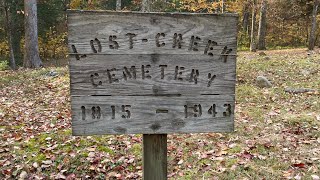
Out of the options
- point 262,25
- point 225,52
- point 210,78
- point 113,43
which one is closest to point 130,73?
point 113,43

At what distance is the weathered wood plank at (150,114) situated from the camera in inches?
93.3

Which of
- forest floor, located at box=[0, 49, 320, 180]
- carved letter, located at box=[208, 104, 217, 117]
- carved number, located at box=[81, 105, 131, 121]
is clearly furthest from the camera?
forest floor, located at box=[0, 49, 320, 180]

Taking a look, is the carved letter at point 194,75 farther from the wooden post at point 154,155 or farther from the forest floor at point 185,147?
the forest floor at point 185,147

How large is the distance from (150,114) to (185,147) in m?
2.99

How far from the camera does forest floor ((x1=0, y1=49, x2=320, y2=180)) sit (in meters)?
4.47

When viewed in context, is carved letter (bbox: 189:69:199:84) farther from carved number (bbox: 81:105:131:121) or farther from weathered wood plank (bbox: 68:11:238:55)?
carved number (bbox: 81:105:131:121)

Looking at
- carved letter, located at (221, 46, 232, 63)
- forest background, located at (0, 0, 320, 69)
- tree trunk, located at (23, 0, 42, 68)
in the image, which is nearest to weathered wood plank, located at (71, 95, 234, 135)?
carved letter, located at (221, 46, 232, 63)

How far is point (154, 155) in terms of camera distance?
2.67 m

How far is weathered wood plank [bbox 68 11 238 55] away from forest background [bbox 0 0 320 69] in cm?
1714

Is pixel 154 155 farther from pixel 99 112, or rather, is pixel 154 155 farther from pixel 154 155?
pixel 99 112

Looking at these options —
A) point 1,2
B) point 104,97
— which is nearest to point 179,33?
point 104,97

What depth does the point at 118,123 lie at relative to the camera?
2.40 m

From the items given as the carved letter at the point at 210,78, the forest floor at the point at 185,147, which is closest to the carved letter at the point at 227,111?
the carved letter at the point at 210,78

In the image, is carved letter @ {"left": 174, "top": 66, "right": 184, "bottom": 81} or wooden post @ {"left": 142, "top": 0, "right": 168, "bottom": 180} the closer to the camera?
carved letter @ {"left": 174, "top": 66, "right": 184, "bottom": 81}
